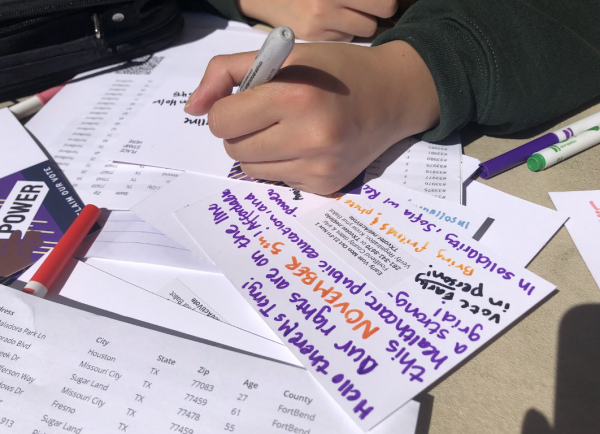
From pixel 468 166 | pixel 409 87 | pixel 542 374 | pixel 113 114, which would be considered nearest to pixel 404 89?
pixel 409 87

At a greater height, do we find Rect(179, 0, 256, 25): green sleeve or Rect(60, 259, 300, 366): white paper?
Rect(179, 0, 256, 25): green sleeve

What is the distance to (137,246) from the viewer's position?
0.47 meters

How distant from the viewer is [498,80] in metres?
0.52

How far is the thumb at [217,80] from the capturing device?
511 millimetres

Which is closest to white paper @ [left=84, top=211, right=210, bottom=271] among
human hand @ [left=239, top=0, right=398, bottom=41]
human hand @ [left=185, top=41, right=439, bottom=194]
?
human hand @ [left=185, top=41, right=439, bottom=194]

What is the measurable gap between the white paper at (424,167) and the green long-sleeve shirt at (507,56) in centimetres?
2

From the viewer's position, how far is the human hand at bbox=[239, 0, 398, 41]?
2.25 ft

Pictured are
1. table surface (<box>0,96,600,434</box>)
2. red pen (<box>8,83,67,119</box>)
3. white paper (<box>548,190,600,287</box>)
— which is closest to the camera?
table surface (<box>0,96,600,434</box>)

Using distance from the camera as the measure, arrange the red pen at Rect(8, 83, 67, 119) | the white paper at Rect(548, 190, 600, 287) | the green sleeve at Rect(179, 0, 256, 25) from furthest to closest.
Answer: the green sleeve at Rect(179, 0, 256, 25), the red pen at Rect(8, 83, 67, 119), the white paper at Rect(548, 190, 600, 287)

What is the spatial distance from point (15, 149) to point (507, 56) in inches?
26.2

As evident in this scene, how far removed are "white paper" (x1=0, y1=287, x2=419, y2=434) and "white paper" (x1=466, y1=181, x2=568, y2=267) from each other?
0.20 metres

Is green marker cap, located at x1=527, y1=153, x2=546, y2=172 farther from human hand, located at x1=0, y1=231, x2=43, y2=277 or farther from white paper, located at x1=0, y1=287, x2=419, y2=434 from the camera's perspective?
human hand, located at x1=0, y1=231, x2=43, y2=277

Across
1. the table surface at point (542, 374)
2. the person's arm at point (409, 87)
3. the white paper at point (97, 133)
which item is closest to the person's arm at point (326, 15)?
the person's arm at point (409, 87)

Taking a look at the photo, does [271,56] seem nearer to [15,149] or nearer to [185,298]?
[185,298]
